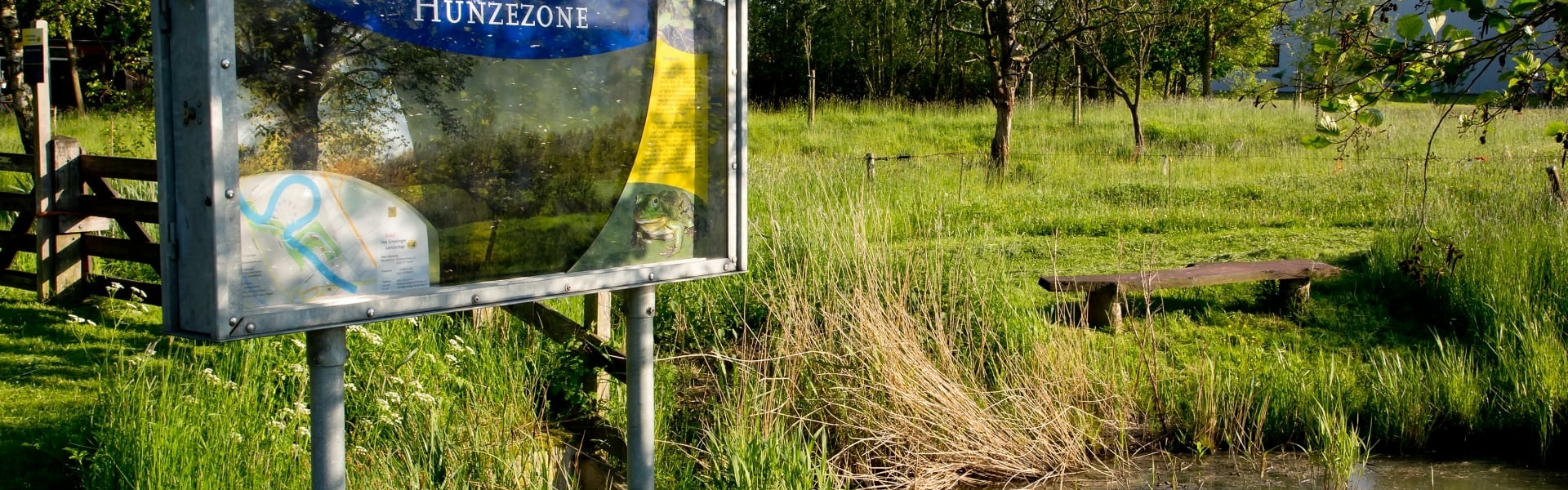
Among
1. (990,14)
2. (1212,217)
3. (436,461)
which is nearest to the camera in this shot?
(436,461)

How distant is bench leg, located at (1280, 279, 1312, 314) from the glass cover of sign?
5.32m

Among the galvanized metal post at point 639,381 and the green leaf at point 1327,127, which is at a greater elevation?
the green leaf at point 1327,127

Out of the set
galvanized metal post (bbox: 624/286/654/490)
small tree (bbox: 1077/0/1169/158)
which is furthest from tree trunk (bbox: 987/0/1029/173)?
galvanized metal post (bbox: 624/286/654/490)

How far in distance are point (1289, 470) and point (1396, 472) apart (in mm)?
507

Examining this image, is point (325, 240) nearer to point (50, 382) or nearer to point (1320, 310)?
point (50, 382)

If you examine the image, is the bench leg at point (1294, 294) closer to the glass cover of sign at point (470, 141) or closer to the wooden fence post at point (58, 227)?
the glass cover of sign at point (470, 141)

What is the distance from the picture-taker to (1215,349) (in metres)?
6.89

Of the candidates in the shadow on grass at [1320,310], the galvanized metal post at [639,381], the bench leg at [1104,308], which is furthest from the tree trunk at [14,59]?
the galvanized metal post at [639,381]

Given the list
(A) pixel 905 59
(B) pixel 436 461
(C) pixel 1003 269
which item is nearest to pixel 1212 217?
(C) pixel 1003 269

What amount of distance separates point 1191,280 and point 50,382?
5859mm

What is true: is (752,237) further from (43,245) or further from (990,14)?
(990,14)

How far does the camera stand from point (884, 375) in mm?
5094

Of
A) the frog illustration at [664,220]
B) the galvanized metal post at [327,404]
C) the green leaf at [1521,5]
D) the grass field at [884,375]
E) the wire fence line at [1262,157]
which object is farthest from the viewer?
the wire fence line at [1262,157]

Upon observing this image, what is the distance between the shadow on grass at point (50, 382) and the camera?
14.9 feet
